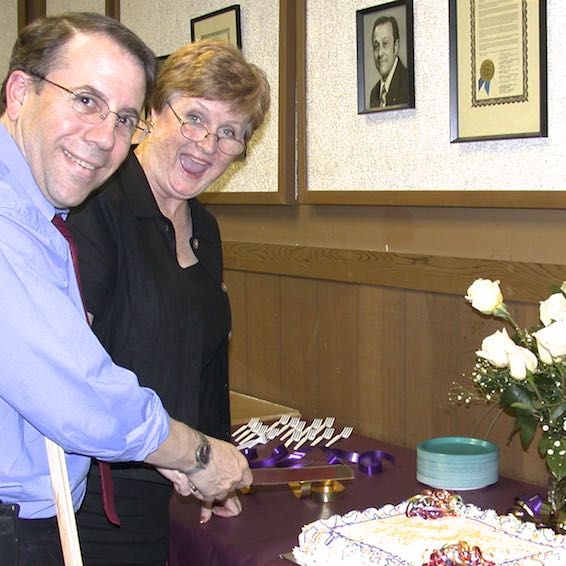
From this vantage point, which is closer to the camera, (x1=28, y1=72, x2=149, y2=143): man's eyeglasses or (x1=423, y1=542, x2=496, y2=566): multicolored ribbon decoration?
(x1=28, y1=72, x2=149, y2=143): man's eyeglasses

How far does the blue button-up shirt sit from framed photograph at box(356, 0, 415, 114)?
1181mm

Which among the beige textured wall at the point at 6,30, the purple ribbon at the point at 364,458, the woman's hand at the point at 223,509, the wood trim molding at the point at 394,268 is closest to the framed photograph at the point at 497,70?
the wood trim molding at the point at 394,268

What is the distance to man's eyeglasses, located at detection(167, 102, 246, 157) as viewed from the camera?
6.43ft

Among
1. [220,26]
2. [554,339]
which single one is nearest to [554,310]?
[554,339]

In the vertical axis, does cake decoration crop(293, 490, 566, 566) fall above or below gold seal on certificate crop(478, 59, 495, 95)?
below

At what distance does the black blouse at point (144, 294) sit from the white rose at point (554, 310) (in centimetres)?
69

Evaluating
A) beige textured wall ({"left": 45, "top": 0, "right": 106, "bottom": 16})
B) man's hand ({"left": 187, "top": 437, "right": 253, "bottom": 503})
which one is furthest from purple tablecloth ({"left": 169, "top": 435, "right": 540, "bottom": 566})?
beige textured wall ({"left": 45, "top": 0, "right": 106, "bottom": 16})

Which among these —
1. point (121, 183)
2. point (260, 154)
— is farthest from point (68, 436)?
point (260, 154)

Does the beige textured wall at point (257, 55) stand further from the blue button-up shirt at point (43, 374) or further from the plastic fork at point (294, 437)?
the blue button-up shirt at point (43, 374)

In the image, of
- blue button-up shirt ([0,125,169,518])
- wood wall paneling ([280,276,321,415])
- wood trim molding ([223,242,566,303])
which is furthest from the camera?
wood wall paneling ([280,276,321,415])

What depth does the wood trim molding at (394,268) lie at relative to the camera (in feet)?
6.72

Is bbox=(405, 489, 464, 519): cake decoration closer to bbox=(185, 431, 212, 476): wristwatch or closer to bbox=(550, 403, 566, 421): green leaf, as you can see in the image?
bbox=(550, 403, 566, 421): green leaf

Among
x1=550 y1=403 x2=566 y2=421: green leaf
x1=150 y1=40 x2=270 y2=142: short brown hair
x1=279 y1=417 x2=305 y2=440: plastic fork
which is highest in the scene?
x1=150 y1=40 x2=270 y2=142: short brown hair

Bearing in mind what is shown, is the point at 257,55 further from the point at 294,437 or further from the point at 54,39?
the point at 54,39
